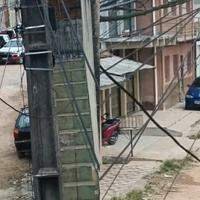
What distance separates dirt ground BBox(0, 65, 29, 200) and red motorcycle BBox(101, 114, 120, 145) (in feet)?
10.1

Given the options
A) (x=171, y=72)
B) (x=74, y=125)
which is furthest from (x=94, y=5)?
(x=171, y=72)

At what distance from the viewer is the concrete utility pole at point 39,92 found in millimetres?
6475

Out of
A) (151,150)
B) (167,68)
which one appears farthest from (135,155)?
(167,68)

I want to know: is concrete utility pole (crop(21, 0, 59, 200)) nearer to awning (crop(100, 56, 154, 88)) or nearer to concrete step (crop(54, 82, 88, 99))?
concrete step (crop(54, 82, 88, 99))

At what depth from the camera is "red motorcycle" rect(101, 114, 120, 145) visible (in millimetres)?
21859

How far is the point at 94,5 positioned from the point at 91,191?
2.92 m

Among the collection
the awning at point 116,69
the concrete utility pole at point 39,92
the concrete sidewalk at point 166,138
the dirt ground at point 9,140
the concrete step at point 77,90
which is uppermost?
the concrete utility pole at point 39,92

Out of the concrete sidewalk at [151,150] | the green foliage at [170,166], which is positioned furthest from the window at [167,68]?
the green foliage at [170,166]

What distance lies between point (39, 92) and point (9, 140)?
51.8 feet

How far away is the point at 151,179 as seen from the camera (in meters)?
17.2

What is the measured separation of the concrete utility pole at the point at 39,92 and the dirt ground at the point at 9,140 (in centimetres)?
922

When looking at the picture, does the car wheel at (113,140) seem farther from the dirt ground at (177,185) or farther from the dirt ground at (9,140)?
the dirt ground at (177,185)

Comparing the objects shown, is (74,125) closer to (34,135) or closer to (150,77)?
(34,135)

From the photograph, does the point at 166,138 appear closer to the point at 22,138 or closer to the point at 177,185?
the point at 22,138
